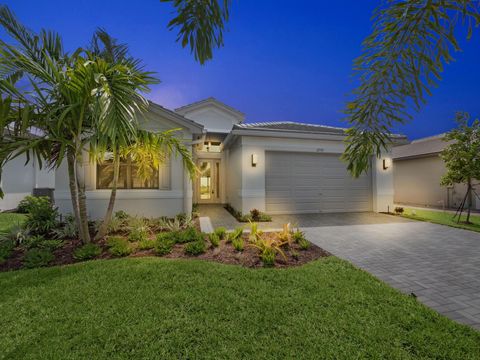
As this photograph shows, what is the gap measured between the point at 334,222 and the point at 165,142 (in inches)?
267

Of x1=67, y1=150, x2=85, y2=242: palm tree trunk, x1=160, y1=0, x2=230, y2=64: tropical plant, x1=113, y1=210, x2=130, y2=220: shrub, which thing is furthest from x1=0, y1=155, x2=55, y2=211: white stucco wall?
x1=160, y1=0, x2=230, y2=64: tropical plant

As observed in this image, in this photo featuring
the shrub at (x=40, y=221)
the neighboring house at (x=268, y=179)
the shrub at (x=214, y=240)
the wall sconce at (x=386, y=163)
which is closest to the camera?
the shrub at (x=214, y=240)

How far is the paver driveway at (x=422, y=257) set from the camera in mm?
3455

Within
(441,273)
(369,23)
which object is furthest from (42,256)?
(441,273)

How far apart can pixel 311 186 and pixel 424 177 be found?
950 centimetres

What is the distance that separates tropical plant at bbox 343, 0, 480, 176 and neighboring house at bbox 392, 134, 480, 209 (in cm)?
1588

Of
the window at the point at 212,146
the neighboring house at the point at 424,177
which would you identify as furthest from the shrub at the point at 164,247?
the neighboring house at the point at 424,177

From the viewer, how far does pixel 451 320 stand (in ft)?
9.48

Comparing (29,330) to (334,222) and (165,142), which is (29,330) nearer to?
(165,142)

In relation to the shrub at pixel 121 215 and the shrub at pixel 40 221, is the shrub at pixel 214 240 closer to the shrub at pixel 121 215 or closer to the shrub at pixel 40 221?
the shrub at pixel 121 215

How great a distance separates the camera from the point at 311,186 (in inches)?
432

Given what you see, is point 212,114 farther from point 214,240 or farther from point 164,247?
point 164,247

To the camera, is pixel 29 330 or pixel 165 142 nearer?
pixel 29 330

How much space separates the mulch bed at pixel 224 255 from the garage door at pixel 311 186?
5095 millimetres
